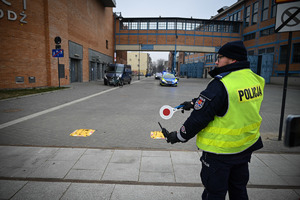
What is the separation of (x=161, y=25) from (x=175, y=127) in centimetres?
3537

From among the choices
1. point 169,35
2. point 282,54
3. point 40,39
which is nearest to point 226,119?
point 40,39

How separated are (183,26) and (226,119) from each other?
39.1m

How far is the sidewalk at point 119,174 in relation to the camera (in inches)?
102

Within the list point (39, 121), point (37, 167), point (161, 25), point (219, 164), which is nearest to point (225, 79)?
point (219, 164)

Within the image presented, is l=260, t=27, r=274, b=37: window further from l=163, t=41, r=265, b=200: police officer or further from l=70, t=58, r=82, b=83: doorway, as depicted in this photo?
l=163, t=41, r=265, b=200: police officer

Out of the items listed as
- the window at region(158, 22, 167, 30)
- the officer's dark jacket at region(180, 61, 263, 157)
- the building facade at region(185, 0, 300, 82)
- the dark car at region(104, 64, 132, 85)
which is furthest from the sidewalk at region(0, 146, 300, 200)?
the window at region(158, 22, 167, 30)

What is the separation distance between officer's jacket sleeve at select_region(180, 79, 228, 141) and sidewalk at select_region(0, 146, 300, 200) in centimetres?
137

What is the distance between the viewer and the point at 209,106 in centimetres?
166

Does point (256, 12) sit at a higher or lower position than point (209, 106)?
higher

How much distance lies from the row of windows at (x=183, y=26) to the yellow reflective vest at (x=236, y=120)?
38113 mm

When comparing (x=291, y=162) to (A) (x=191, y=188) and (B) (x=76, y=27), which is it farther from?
(B) (x=76, y=27)

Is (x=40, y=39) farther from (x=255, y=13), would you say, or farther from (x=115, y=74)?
(x=255, y=13)

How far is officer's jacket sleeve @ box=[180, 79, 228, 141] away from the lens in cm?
165

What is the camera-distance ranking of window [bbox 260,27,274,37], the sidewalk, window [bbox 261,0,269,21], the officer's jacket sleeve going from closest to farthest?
1. the officer's jacket sleeve
2. the sidewalk
3. window [bbox 260,27,274,37]
4. window [bbox 261,0,269,21]
